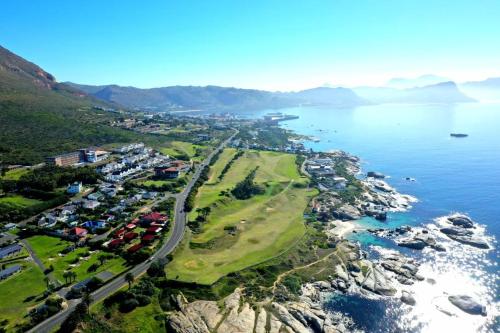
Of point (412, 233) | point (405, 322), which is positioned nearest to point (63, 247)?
point (405, 322)

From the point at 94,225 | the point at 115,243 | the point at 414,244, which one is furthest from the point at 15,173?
the point at 414,244

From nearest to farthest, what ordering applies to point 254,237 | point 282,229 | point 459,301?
point 459,301
point 254,237
point 282,229

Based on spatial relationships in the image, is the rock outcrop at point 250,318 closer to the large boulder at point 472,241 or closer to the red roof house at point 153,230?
the red roof house at point 153,230

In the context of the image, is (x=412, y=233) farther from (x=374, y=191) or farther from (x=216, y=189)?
(x=216, y=189)

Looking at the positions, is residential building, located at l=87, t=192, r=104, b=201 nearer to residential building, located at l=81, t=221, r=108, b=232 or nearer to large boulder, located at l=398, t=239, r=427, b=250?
residential building, located at l=81, t=221, r=108, b=232

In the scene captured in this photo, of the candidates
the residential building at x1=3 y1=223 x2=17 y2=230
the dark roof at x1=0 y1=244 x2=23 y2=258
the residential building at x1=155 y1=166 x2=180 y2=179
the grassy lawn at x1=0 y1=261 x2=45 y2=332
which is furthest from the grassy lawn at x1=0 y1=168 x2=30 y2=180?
the grassy lawn at x1=0 y1=261 x2=45 y2=332

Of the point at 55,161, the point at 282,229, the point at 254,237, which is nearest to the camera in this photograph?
the point at 254,237
